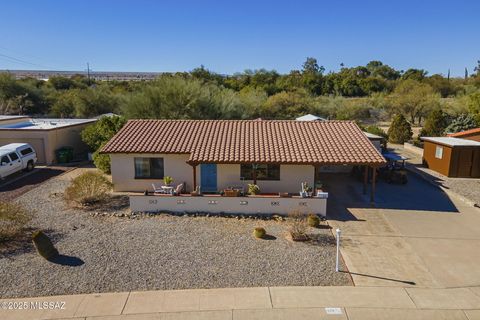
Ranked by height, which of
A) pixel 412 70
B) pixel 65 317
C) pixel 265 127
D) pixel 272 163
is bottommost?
pixel 65 317

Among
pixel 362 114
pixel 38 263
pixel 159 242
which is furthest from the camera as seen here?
pixel 362 114

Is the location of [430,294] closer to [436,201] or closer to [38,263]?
[436,201]

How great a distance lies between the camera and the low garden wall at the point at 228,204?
16531 millimetres

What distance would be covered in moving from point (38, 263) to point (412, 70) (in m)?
104

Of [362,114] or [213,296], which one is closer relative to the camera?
[213,296]

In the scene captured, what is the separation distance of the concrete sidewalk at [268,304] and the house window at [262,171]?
8.69m

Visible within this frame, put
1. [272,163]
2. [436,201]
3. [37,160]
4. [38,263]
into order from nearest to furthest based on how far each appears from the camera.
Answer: [38,263] → [272,163] → [436,201] → [37,160]

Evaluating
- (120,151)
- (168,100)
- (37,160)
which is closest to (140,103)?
(168,100)

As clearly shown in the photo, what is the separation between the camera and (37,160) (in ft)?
88.5

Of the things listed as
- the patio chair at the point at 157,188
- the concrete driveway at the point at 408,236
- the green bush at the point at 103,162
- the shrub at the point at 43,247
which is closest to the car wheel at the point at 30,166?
the green bush at the point at 103,162

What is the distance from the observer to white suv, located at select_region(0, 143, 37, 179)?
22094 millimetres

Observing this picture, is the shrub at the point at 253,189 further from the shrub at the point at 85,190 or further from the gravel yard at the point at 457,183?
the gravel yard at the point at 457,183

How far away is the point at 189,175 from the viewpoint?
1923cm

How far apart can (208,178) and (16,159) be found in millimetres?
12784
